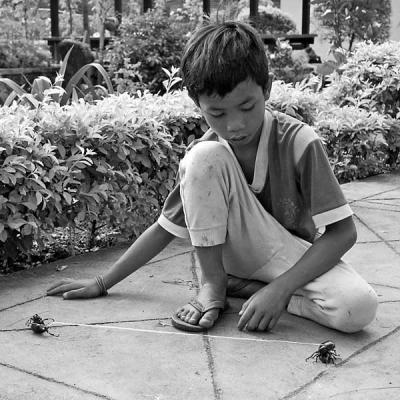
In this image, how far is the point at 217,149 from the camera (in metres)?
2.67

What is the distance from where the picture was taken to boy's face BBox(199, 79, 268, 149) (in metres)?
2.45

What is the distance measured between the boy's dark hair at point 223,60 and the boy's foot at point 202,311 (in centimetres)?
68

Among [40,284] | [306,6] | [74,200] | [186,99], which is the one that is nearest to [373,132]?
[186,99]

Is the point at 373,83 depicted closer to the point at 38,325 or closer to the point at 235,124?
the point at 235,124

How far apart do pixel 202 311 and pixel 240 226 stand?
32 centimetres

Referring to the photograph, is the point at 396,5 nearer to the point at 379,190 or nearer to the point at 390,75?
the point at 390,75

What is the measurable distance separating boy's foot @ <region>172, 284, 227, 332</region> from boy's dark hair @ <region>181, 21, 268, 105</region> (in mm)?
675

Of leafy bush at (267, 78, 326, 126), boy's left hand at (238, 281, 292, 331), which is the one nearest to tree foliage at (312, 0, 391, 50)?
leafy bush at (267, 78, 326, 126)

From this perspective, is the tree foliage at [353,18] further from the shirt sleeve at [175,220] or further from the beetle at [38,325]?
the beetle at [38,325]

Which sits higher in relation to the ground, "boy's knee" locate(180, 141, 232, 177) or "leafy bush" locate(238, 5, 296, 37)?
"leafy bush" locate(238, 5, 296, 37)

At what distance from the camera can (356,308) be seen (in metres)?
2.50

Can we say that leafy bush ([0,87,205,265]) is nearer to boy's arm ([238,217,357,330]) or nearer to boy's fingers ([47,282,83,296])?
boy's fingers ([47,282,83,296])

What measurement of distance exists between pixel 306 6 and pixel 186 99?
30.4ft

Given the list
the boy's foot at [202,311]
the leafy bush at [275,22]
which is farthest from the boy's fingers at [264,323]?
the leafy bush at [275,22]
